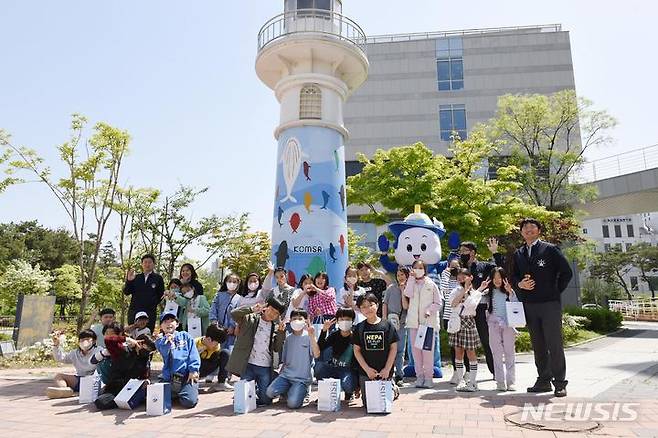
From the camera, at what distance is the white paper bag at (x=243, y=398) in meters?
5.46

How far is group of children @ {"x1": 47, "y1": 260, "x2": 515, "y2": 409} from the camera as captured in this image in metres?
5.86

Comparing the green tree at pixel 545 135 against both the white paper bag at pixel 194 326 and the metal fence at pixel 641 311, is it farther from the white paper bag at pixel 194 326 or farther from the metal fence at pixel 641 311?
the white paper bag at pixel 194 326

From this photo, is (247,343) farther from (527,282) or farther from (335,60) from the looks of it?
(335,60)

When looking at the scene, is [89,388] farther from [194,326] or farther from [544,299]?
[544,299]

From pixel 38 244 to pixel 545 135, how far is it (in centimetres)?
3982

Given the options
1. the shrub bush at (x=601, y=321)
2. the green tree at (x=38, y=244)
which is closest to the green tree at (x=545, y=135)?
the shrub bush at (x=601, y=321)

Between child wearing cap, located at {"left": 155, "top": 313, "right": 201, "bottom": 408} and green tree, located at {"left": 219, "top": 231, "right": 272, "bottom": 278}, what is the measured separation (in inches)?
610

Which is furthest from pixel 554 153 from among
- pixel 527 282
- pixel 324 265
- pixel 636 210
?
pixel 527 282

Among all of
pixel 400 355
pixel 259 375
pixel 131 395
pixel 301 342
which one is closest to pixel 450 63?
pixel 400 355

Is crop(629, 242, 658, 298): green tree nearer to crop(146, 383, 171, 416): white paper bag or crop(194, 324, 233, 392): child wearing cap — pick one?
crop(194, 324, 233, 392): child wearing cap

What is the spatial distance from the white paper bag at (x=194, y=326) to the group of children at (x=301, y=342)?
0.37 meters

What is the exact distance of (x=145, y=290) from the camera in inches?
320

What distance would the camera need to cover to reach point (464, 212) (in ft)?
42.7

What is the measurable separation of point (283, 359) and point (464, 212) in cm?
838
